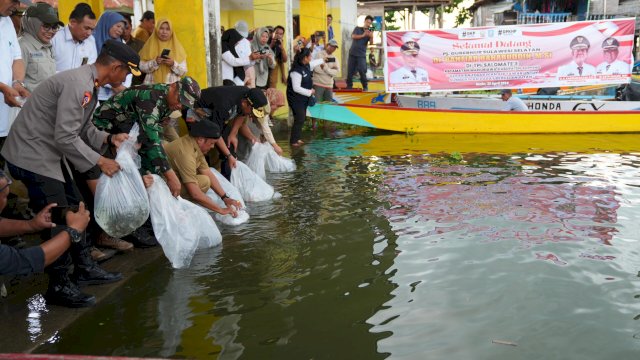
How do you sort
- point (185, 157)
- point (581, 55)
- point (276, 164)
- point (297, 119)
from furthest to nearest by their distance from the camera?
point (581, 55) → point (297, 119) → point (276, 164) → point (185, 157)

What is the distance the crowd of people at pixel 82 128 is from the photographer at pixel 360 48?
897 centimetres

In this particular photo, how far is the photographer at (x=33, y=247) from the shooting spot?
3295 millimetres

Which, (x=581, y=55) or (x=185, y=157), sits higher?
(x=581, y=55)

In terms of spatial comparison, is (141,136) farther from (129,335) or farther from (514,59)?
(514,59)

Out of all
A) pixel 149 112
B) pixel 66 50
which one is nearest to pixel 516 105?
pixel 66 50

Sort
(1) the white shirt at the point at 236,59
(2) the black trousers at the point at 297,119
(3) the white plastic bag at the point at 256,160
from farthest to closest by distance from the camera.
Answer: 1. (2) the black trousers at the point at 297,119
2. (1) the white shirt at the point at 236,59
3. (3) the white plastic bag at the point at 256,160

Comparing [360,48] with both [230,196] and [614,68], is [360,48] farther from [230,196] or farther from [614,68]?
[230,196]

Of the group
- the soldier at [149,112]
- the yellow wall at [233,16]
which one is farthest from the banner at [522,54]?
the soldier at [149,112]

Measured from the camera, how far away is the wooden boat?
12.2 metres

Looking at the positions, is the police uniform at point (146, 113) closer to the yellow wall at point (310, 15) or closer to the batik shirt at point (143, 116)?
the batik shirt at point (143, 116)

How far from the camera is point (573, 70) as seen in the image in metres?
13.0

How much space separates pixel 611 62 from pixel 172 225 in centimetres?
1106

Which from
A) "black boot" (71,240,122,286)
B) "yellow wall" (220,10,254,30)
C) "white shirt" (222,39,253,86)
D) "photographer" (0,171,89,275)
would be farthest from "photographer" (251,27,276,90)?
"yellow wall" (220,10,254,30)

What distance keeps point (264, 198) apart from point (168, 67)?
212 centimetres
